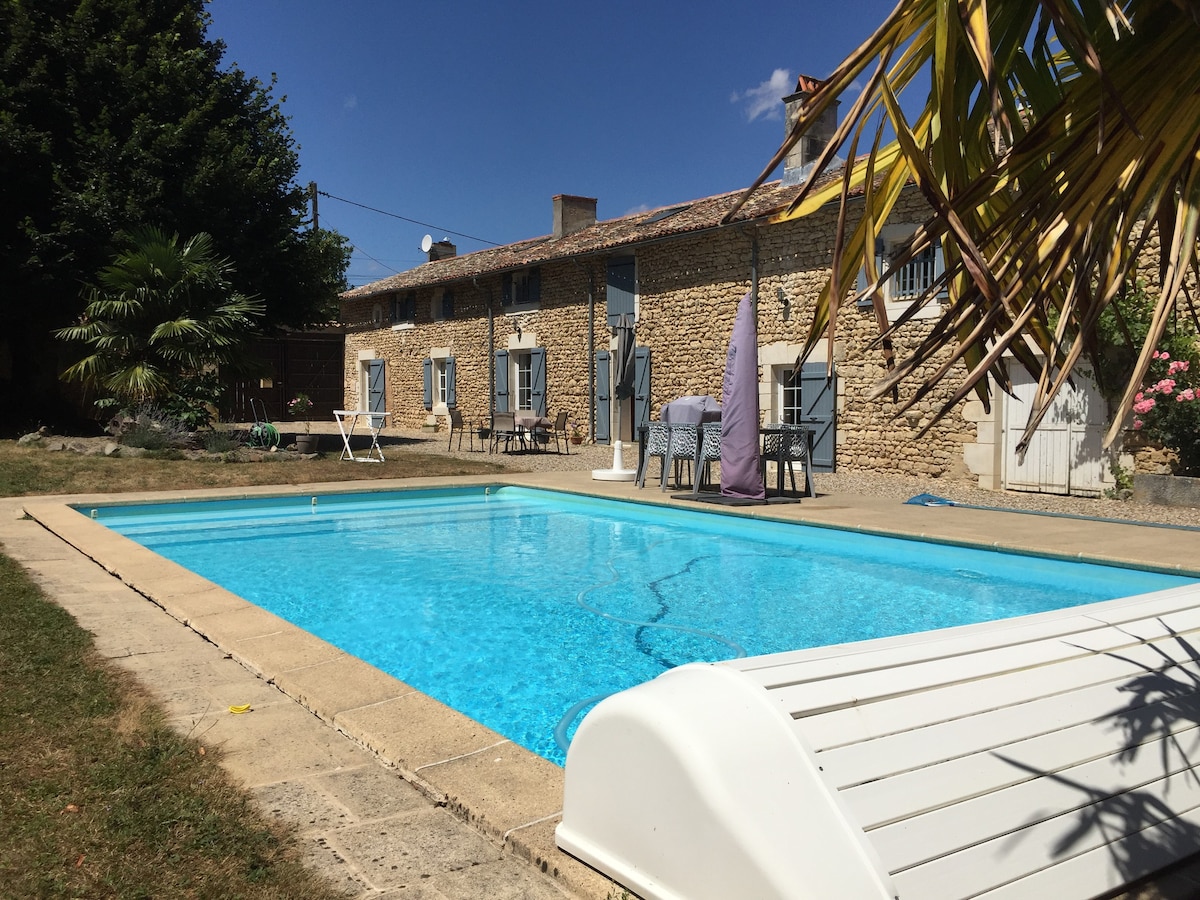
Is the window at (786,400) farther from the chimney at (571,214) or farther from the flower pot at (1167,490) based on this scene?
the chimney at (571,214)

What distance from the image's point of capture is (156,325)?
1232 cm

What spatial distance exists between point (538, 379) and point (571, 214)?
14.0ft

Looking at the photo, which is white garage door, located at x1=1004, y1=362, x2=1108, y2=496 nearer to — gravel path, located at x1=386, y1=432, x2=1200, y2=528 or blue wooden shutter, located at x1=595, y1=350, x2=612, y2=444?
gravel path, located at x1=386, y1=432, x2=1200, y2=528

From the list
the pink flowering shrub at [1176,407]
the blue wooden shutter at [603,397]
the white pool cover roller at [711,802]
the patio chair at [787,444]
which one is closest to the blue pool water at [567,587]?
the patio chair at [787,444]

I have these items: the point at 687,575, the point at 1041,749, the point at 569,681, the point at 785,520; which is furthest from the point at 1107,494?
the point at 1041,749

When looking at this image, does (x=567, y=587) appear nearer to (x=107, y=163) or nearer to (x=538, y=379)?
(x=107, y=163)

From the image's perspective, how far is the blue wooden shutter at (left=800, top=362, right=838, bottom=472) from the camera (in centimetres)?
1244

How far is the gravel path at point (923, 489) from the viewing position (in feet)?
26.4

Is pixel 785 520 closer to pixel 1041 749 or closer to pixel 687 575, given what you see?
pixel 687 575

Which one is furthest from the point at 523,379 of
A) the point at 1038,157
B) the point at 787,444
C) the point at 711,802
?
the point at 1038,157

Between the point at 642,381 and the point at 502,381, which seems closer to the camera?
the point at 642,381

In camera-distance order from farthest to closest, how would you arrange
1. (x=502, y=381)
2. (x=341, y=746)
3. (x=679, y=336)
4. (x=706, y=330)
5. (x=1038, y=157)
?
(x=502, y=381) → (x=679, y=336) → (x=706, y=330) → (x=341, y=746) → (x=1038, y=157)

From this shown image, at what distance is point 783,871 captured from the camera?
1.47 m

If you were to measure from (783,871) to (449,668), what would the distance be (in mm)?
3098
